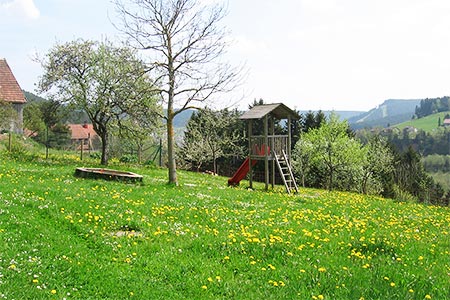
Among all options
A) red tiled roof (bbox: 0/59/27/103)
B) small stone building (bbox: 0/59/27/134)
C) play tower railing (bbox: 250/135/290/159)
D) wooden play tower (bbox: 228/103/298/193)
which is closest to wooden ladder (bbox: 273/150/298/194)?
wooden play tower (bbox: 228/103/298/193)

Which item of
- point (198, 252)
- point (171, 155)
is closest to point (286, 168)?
point (171, 155)

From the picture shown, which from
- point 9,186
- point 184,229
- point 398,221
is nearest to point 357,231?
point 398,221

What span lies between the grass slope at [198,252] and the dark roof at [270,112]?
11.0m

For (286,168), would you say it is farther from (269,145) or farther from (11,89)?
(11,89)

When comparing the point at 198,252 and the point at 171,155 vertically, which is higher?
the point at 171,155

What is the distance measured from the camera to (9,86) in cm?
4697

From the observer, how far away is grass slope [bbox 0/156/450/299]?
614 cm

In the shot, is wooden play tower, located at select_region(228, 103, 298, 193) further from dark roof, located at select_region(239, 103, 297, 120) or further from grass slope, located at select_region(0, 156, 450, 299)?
grass slope, located at select_region(0, 156, 450, 299)

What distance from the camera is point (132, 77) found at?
2008 centimetres

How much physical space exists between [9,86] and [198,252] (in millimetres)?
46618

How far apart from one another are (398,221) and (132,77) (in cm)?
1337

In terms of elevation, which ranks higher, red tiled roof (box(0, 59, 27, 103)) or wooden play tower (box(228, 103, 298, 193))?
red tiled roof (box(0, 59, 27, 103))

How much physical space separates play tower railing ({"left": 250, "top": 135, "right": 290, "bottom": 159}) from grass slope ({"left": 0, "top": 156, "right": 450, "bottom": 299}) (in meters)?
11.1

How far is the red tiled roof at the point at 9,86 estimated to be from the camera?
1812 inches
